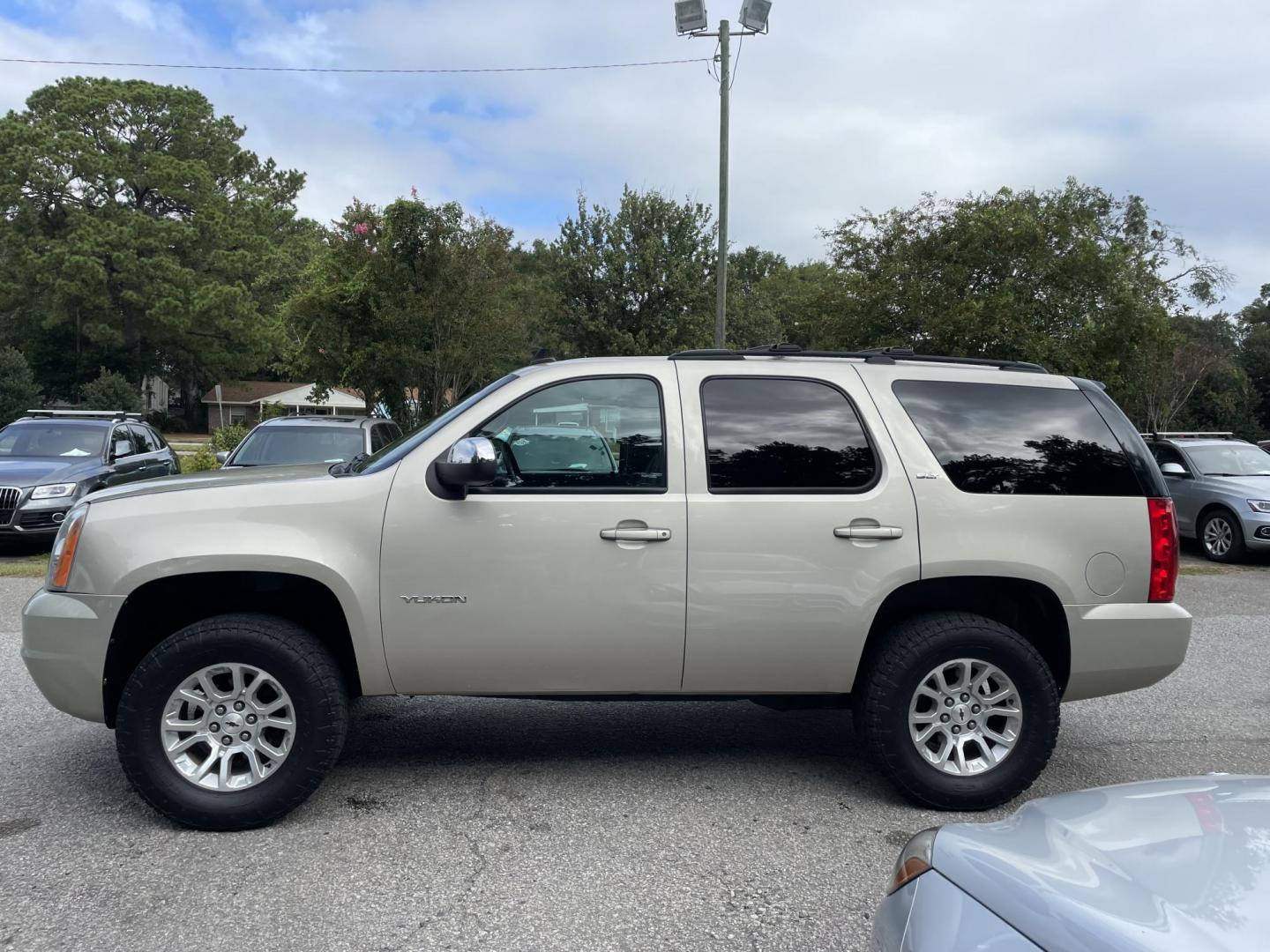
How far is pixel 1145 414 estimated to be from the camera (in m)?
39.1

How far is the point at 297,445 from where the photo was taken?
11.1 m

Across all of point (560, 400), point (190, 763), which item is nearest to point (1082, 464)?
point (560, 400)

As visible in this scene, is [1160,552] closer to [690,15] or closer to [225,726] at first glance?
[225,726]

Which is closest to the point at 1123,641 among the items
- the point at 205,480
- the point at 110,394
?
the point at 205,480

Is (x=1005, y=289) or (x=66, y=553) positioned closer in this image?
(x=66, y=553)

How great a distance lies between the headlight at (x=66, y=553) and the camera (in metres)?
3.87

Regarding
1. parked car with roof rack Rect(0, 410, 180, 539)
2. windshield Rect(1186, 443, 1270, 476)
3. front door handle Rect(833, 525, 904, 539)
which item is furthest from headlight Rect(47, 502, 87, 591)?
windshield Rect(1186, 443, 1270, 476)

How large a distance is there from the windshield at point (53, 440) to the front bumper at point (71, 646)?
927cm

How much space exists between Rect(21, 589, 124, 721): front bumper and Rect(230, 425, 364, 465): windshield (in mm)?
6921

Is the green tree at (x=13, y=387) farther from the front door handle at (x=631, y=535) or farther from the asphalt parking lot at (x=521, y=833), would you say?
the front door handle at (x=631, y=535)

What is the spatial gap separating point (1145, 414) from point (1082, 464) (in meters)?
39.6

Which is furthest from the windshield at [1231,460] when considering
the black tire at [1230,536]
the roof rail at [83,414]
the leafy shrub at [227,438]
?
the leafy shrub at [227,438]

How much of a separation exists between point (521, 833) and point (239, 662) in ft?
4.29

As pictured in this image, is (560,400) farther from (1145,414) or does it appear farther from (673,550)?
(1145,414)
